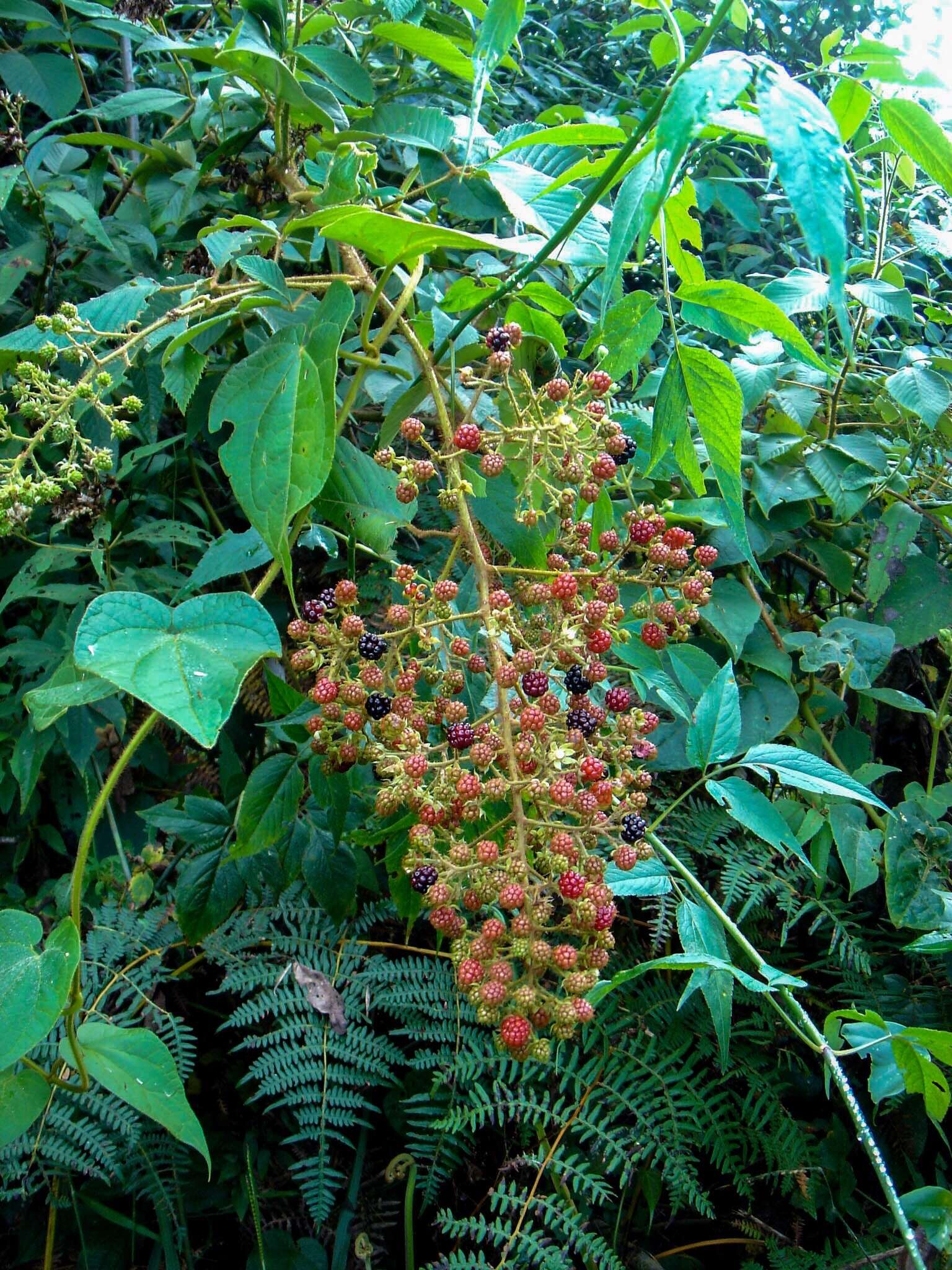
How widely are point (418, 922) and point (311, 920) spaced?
0.18m

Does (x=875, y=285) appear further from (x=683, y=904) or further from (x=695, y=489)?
(x=683, y=904)

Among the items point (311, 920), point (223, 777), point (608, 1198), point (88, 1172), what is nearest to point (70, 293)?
point (223, 777)

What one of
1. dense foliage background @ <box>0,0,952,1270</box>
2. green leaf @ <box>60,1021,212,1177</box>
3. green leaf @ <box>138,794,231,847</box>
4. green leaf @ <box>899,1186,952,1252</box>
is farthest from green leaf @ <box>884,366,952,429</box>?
green leaf @ <box>60,1021,212,1177</box>

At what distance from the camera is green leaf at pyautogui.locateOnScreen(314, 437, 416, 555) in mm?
938

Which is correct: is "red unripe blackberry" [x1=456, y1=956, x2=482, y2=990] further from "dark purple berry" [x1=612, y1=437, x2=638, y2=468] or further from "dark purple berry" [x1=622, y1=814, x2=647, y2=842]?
"dark purple berry" [x1=612, y1=437, x2=638, y2=468]

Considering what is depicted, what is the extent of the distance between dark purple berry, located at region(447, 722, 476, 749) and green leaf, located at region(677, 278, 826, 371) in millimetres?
444

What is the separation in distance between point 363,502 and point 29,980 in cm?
56

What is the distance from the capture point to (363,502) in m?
0.99

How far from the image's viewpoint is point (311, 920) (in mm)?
1453

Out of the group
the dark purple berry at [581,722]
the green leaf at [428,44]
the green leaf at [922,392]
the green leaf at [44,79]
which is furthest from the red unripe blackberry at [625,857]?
the green leaf at [44,79]

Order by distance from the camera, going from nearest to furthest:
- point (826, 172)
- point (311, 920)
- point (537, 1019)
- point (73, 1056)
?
1. point (826, 172)
2. point (537, 1019)
3. point (73, 1056)
4. point (311, 920)

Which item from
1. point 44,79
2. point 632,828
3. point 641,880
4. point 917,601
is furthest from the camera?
point 44,79

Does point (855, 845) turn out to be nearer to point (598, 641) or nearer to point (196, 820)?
point (598, 641)

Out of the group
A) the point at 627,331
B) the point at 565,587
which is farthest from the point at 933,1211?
the point at 627,331
